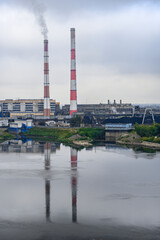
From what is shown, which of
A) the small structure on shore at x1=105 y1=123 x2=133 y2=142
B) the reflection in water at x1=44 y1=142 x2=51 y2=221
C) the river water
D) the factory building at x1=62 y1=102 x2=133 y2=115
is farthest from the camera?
the factory building at x1=62 y1=102 x2=133 y2=115

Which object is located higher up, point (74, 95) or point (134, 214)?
point (74, 95)

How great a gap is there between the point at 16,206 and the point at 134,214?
145 inches

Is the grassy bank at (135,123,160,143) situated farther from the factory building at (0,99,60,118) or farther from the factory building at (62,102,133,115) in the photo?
the factory building at (0,99,60,118)

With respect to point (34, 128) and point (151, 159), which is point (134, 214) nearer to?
point (151, 159)

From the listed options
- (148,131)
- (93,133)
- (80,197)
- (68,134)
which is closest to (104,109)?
(68,134)

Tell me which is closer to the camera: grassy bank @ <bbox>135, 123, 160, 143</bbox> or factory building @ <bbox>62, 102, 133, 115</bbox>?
grassy bank @ <bbox>135, 123, 160, 143</bbox>

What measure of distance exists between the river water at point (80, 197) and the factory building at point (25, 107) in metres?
32.9

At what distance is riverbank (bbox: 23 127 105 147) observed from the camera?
3070cm

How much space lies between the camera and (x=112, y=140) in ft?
105

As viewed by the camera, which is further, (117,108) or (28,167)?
(117,108)

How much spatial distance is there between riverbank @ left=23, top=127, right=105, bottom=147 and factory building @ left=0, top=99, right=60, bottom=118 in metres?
16.2

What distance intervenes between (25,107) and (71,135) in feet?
84.4

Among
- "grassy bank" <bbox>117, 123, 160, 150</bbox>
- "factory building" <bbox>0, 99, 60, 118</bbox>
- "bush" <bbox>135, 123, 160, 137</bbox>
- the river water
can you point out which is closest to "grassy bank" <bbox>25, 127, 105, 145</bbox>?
"grassy bank" <bbox>117, 123, 160, 150</bbox>

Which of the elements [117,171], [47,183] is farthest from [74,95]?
Answer: [47,183]
